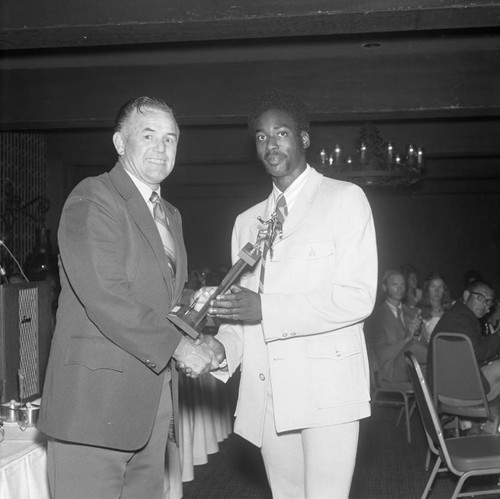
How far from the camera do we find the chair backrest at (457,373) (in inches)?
182

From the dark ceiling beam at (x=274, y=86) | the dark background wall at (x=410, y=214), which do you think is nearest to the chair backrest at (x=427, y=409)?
the dark ceiling beam at (x=274, y=86)

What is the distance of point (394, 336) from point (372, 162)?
192cm

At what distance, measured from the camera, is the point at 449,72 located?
6.36 metres

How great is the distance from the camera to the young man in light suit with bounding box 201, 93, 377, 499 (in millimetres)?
2172

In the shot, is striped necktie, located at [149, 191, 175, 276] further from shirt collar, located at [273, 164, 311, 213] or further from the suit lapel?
shirt collar, located at [273, 164, 311, 213]

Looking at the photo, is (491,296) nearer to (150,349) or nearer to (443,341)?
(443,341)

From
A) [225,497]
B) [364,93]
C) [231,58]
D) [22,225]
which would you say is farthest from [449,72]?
[22,225]

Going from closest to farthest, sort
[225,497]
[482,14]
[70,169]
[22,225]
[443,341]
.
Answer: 1. [482,14]
2. [225,497]
3. [443,341]
4. [22,225]
5. [70,169]

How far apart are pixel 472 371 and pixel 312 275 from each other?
2752mm

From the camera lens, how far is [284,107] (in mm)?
2348

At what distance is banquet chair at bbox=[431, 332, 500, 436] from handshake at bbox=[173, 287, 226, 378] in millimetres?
2689

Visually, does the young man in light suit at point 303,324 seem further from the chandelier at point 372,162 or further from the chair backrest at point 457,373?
the chandelier at point 372,162

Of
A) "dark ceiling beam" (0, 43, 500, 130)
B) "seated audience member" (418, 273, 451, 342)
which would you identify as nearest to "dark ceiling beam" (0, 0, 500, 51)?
"dark ceiling beam" (0, 43, 500, 130)

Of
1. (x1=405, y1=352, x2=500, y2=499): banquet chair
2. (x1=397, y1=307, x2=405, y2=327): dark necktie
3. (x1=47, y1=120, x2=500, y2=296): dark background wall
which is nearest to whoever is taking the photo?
(x1=405, y1=352, x2=500, y2=499): banquet chair
